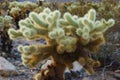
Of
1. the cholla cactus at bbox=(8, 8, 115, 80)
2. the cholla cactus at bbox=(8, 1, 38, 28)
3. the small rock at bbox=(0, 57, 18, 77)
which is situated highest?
the cholla cactus at bbox=(8, 1, 38, 28)

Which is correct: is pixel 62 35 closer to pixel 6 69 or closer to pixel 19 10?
pixel 6 69

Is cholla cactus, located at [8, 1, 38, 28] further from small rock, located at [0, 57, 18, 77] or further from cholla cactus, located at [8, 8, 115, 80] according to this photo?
cholla cactus, located at [8, 8, 115, 80]

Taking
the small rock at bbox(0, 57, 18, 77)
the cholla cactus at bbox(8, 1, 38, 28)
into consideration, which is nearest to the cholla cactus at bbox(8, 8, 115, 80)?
the small rock at bbox(0, 57, 18, 77)

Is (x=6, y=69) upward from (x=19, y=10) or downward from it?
downward

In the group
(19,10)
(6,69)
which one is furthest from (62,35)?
(19,10)

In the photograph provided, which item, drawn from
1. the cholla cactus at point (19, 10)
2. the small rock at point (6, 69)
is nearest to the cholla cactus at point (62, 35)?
the small rock at point (6, 69)

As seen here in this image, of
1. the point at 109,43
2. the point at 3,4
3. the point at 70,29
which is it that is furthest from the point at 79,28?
the point at 3,4

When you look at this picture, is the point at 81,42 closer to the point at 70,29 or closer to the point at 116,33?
the point at 70,29

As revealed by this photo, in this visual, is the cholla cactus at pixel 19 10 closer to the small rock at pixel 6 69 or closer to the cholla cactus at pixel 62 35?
the small rock at pixel 6 69
